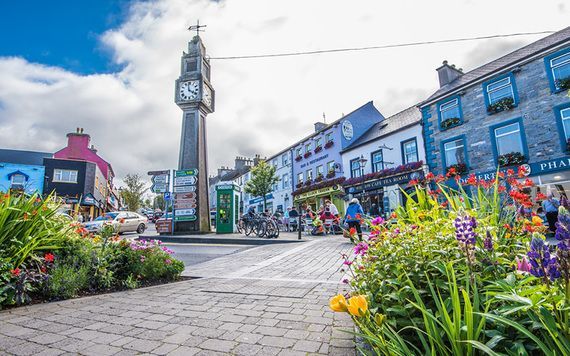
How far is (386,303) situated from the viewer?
2.01 metres

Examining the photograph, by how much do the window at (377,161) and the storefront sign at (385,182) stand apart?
1193 mm

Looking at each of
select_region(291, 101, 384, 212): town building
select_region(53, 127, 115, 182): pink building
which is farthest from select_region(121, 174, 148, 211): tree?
select_region(291, 101, 384, 212): town building

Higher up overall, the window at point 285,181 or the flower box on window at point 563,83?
the flower box on window at point 563,83

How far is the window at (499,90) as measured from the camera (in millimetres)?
14820

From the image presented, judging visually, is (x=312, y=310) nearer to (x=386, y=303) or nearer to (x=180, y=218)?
(x=386, y=303)

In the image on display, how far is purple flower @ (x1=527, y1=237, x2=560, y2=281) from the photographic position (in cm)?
123

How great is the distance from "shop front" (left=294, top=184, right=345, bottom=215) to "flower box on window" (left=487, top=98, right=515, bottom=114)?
11.7 metres

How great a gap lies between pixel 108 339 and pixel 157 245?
9.28 ft

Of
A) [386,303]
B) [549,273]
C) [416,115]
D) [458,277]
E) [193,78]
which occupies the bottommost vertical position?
[386,303]

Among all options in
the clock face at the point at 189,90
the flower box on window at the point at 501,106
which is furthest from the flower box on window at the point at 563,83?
the clock face at the point at 189,90

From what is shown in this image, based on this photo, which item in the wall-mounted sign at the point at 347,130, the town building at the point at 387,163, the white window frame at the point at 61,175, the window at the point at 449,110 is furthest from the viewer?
the white window frame at the point at 61,175

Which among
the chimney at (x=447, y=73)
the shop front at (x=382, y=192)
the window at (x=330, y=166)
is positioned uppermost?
the chimney at (x=447, y=73)

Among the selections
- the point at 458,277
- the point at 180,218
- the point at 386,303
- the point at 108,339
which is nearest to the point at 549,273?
the point at 458,277

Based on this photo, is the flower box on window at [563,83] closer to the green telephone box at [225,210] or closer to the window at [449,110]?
the window at [449,110]
